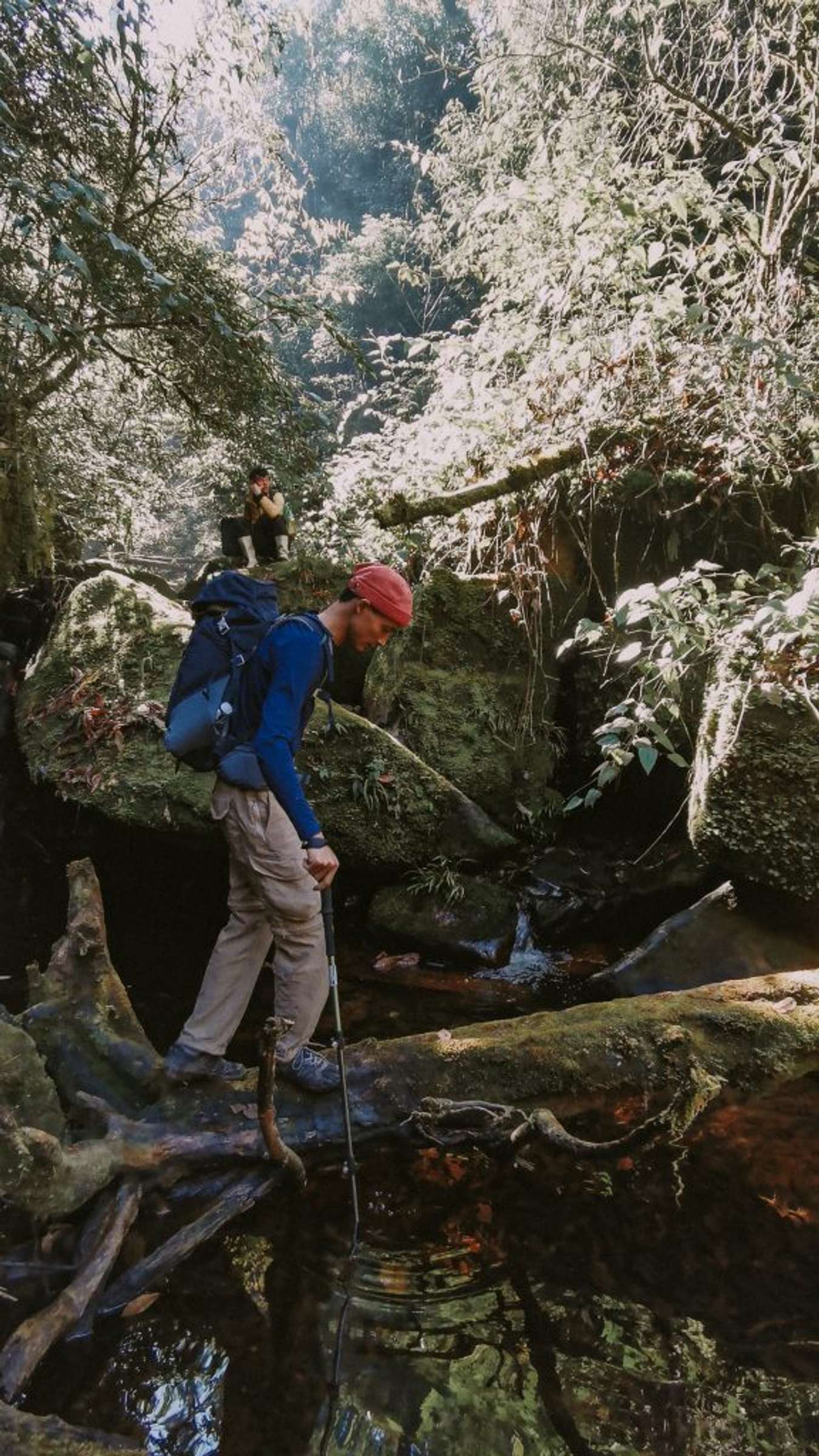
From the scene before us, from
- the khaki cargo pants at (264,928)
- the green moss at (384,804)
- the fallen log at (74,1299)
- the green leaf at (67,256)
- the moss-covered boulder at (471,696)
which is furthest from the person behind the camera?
the moss-covered boulder at (471,696)

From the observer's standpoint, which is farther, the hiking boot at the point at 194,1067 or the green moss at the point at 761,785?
the green moss at the point at 761,785

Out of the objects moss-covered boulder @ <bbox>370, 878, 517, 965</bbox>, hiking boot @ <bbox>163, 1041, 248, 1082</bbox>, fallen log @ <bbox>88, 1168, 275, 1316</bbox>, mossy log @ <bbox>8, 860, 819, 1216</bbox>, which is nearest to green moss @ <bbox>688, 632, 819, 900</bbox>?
mossy log @ <bbox>8, 860, 819, 1216</bbox>

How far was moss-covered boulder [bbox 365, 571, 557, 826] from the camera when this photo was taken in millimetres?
7938

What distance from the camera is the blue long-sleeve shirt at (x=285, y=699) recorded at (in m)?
3.34

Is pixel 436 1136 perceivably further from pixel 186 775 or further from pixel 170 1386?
pixel 186 775

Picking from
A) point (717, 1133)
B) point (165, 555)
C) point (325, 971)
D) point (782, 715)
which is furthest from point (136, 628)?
point (165, 555)

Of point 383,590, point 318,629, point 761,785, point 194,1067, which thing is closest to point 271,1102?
point 194,1067

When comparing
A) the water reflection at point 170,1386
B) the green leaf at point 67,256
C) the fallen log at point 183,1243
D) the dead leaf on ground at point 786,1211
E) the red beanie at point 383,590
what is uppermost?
the green leaf at point 67,256

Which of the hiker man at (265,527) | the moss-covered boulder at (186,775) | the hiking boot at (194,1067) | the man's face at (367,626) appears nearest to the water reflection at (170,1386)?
the hiking boot at (194,1067)

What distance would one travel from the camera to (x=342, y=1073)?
3.33 meters

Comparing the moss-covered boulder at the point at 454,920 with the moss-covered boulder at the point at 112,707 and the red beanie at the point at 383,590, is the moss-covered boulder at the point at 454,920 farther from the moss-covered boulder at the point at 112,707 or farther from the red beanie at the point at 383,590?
the red beanie at the point at 383,590

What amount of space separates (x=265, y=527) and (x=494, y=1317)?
29.1 feet

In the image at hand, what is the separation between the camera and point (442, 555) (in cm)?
851

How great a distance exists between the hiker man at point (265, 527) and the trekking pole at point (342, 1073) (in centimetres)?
711
